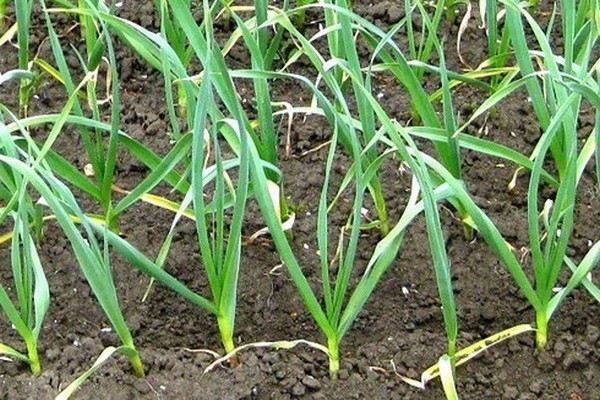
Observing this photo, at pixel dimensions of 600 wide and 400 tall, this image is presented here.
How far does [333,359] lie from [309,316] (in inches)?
5.2

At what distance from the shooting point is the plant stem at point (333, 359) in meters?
1.57

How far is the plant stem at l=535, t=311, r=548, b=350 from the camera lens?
5.24ft

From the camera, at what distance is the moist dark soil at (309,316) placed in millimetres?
1582

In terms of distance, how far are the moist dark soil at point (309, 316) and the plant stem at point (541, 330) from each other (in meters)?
0.01

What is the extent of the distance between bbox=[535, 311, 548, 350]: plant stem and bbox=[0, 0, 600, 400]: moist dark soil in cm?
1

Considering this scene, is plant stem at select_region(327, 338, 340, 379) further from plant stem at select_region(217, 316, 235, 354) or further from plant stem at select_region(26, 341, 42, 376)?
plant stem at select_region(26, 341, 42, 376)

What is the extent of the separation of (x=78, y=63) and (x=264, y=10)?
563 millimetres

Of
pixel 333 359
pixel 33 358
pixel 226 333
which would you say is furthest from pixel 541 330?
pixel 33 358

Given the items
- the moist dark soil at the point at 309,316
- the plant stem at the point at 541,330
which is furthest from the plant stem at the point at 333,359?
the plant stem at the point at 541,330

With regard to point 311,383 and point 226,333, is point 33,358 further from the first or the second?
point 311,383

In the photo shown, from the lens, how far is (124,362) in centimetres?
161

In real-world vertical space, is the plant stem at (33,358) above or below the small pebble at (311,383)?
above

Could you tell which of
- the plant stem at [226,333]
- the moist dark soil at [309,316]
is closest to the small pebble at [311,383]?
the moist dark soil at [309,316]

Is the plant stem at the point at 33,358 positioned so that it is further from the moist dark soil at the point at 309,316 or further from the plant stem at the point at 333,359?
the plant stem at the point at 333,359
